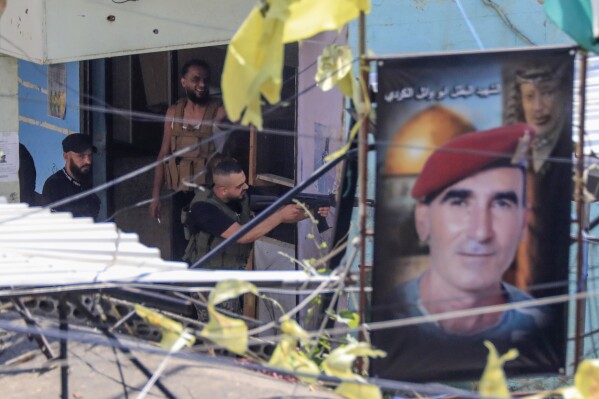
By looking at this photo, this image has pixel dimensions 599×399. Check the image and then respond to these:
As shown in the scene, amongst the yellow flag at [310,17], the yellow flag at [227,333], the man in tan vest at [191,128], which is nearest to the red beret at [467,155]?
the yellow flag at [310,17]

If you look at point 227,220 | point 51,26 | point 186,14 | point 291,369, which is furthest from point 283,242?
point 291,369

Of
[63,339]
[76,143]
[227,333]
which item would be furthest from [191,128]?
[227,333]

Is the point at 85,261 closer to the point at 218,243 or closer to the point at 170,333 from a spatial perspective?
the point at 170,333

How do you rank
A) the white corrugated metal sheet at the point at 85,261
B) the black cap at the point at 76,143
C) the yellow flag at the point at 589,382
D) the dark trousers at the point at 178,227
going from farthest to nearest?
the dark trousers at the point at 178,227 → the black cap at the point at 76,143 → the white corrugated metal sheet at the point at 85,261 → the yellow flag at the point at 589,382

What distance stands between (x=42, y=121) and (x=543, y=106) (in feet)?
19.8

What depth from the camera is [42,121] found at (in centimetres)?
825

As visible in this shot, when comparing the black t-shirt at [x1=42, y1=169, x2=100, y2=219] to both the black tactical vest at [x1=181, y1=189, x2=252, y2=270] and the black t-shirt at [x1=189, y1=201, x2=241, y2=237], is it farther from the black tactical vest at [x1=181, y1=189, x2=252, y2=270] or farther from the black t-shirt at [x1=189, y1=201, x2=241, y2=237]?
the black t-shirt at [x1=189, y1=201, x2=241, y2=237]

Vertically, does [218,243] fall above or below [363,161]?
below

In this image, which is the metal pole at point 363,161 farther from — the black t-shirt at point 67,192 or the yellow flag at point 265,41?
the black t-shirt at point 67,192

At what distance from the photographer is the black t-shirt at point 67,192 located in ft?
23.9

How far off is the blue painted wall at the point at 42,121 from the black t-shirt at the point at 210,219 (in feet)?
6.61

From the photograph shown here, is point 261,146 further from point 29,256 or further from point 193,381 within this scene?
point 29,256

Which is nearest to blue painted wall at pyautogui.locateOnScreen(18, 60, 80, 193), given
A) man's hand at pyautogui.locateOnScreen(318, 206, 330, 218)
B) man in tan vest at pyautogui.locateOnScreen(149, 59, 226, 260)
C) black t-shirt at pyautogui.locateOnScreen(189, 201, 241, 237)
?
man in tan vest at pyautogui.locateOnScreen(149, 59, 226, 260)

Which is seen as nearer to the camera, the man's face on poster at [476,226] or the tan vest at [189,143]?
the man's face on poster at [476,226]
